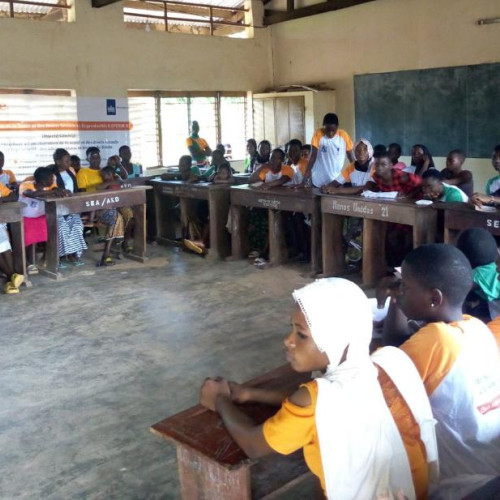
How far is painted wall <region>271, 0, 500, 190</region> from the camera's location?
27.9 ft

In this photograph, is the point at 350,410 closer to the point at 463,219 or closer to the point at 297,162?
the point at 463,219

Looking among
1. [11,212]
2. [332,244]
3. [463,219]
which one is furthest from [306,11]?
[463,219]

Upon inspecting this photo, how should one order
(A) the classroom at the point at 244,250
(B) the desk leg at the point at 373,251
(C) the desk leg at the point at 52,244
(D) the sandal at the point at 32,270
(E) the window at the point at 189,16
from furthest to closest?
1. (E) the window at the point at 189,16
2. (D) the sandal at the point at 32,270
3. (C) the desk leg at the point at 52,244
4. (B) the desk leg at the point at 373,251
5. (A) the classroom at the point at 244,250

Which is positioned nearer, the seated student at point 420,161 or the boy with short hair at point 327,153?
the boy with short hair at point 327,153

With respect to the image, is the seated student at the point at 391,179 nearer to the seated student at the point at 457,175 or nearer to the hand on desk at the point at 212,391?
the seated student at the point at 457,175

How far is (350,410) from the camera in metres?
1.53

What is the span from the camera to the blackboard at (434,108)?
333 inches

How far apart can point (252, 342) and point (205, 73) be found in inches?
280

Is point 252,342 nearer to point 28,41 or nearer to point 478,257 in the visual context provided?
point 478,257

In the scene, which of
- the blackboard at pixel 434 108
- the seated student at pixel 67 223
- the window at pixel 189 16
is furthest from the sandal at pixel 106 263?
the blackboard at pixel 434 108

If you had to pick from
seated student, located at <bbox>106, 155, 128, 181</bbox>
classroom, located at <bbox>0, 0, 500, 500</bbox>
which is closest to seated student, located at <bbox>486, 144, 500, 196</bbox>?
classroom, located at <bbox>0, 0, 500, 500</bbox>

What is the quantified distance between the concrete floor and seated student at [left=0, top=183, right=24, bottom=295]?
0.12 meters

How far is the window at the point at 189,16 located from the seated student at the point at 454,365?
9041mm

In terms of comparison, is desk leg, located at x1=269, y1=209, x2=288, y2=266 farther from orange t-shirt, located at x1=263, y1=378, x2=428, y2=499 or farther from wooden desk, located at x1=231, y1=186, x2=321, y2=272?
orange t-shirt, located at x1=263, y1=378, x2=428, y2=499
